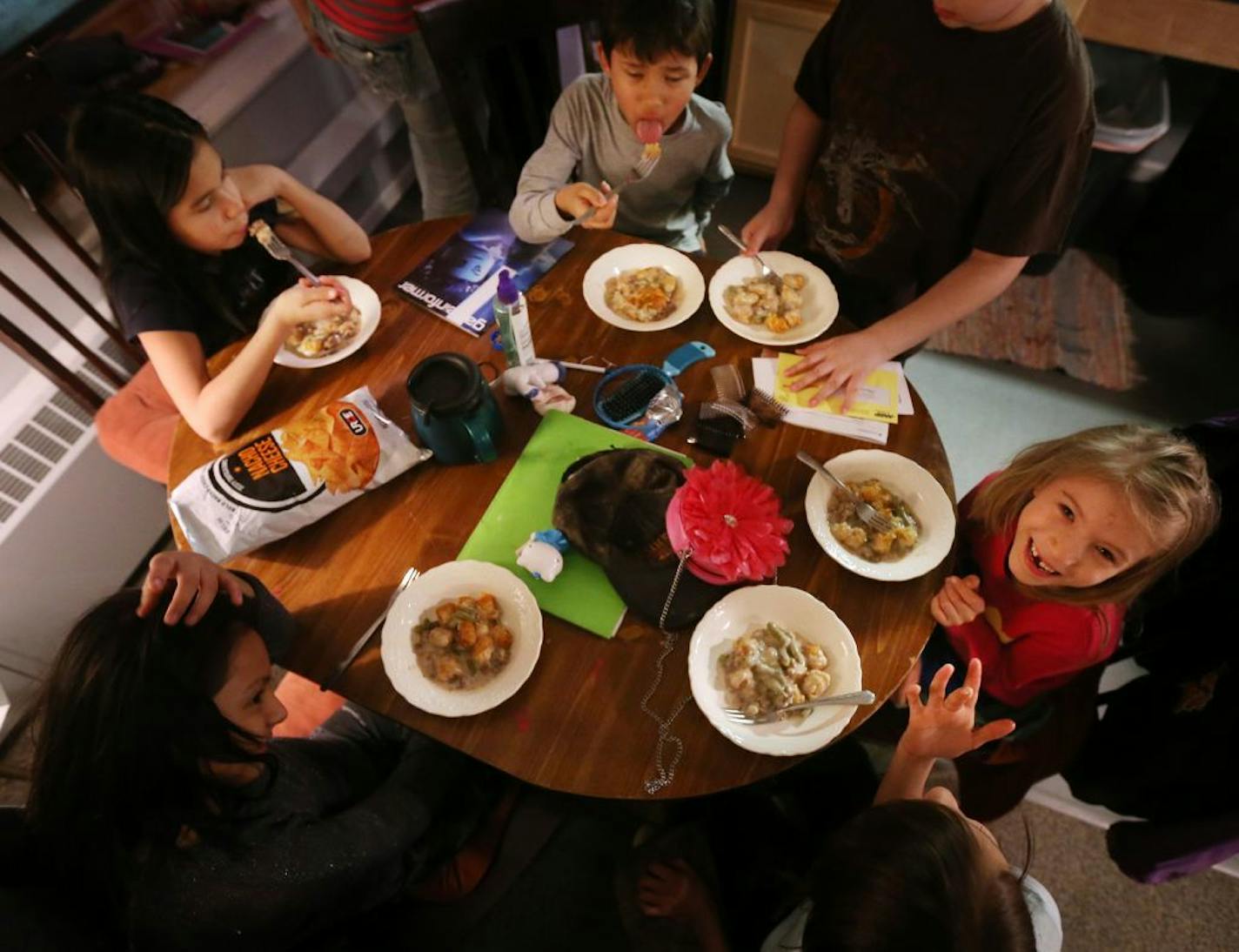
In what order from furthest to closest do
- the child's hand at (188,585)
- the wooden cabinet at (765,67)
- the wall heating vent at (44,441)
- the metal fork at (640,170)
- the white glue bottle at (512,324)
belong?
the wooden cabinet at (765,67), the wall heating vent at (44,441), the metal fork at (640,170), the white glue bottle at (512,324), the child's hand at (188,585)

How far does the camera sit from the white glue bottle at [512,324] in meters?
1.15

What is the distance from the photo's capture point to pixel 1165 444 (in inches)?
41.1

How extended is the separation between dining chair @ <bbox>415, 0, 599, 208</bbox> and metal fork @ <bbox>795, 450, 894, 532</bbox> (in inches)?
41.2

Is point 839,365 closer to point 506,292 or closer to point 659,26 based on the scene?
point 506,292

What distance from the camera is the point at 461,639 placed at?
103cm

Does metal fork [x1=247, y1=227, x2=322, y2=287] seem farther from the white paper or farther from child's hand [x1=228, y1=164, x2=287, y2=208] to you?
the white paper

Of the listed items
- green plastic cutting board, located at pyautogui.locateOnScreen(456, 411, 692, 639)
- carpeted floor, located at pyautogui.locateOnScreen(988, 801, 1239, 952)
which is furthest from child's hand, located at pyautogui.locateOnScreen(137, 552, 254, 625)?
carpeted floor, located at pyautogui.locateOnScreen(988, 801, 1239, 952)

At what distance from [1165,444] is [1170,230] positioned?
181cm

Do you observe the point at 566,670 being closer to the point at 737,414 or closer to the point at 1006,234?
the point at 737,414

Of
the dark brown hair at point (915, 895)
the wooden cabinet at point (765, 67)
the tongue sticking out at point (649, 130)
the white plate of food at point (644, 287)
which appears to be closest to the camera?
the dark brown hair at point (915, 895)

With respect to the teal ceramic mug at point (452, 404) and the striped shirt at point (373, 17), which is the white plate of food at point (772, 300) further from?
the striped shirt at point (373, 17)

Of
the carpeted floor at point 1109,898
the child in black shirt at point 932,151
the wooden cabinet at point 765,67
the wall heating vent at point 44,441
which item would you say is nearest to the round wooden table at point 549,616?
the child in black shirt at point 932,151

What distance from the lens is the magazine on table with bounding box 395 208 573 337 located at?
4.58 feet

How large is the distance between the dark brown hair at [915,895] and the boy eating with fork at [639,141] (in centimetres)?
120
